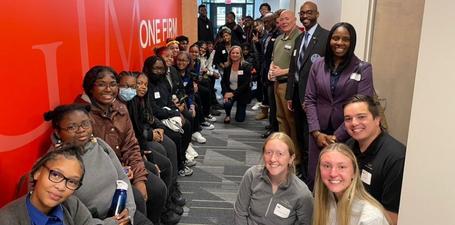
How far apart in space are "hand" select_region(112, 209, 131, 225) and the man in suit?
2014 mm

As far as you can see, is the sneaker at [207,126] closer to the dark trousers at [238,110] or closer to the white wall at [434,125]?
the dark trousers at [238,110]

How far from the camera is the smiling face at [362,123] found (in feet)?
7.25

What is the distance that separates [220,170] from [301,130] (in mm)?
982

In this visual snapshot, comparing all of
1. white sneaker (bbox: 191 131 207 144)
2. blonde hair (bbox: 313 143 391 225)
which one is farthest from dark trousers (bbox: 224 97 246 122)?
blonde hair (bbox: 313 143 391 225)

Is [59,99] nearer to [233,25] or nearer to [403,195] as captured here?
[403,195]

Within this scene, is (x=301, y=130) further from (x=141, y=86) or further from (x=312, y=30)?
(x=141, y=86)

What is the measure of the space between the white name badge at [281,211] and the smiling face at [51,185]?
1.10m

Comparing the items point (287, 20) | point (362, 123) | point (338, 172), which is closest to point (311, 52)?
point (287, 20)

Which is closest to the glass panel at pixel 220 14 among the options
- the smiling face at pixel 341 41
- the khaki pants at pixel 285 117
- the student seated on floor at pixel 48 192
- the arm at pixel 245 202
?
the khaki pants at pixel 285 117

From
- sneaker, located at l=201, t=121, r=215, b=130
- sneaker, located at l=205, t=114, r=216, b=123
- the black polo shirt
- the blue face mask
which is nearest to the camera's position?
the black polo shirt

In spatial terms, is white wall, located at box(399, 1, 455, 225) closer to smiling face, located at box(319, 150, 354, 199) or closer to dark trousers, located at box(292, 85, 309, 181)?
smiling face, located at box(319, 150, 354, 199)

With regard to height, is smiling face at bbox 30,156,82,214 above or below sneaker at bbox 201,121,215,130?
above

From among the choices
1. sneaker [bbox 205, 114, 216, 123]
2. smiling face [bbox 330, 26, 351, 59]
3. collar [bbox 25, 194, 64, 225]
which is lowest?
sneaker [bbox 205, 114, 216, 123]

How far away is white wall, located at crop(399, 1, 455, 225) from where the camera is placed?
4.69 feet
